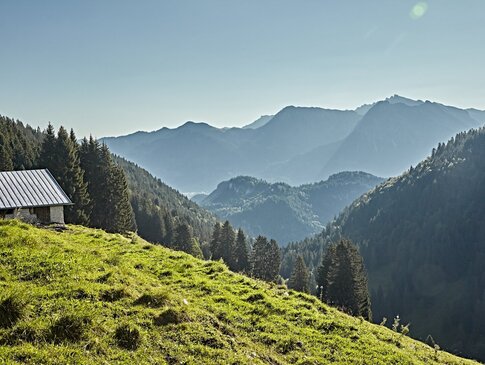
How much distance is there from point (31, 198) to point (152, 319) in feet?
81.1

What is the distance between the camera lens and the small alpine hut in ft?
104

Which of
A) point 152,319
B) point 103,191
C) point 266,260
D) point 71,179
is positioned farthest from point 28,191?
point 266,260

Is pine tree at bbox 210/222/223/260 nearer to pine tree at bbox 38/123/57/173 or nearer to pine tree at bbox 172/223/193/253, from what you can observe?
pine tree at bbox 172/223/193/253

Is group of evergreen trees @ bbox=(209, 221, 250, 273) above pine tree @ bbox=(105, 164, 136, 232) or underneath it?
underneath

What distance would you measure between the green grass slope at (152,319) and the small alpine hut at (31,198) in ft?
33.2

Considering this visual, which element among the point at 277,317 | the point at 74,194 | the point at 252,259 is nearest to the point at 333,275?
the point at 252,259

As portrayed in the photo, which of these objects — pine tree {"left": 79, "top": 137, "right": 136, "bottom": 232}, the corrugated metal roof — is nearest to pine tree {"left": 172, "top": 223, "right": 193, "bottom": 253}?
pine tree {"left": 79, "top": 137, "right": 136, "bottom": 232}

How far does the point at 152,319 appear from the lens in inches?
528

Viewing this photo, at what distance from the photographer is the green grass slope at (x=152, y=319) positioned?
36.2ft

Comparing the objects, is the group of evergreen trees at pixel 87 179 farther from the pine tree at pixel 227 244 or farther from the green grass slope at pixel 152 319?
the green grass slope at pixel 152 319

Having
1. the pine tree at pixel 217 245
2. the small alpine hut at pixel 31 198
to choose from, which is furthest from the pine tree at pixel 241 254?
the small alpine hut at pixel 31 198

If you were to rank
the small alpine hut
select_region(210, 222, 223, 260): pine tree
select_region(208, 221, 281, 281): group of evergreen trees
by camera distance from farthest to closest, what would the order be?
1. select_region(210, 222, 223, 260): pine tree
2. select_region(208, 221, 281, 281): group of evergreen trees
3. the small alpine hut

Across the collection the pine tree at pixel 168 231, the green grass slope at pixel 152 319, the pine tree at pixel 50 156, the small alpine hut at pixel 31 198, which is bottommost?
the pine tree at pixel 168 231

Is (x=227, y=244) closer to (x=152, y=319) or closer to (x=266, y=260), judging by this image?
(x=266, y=260)
